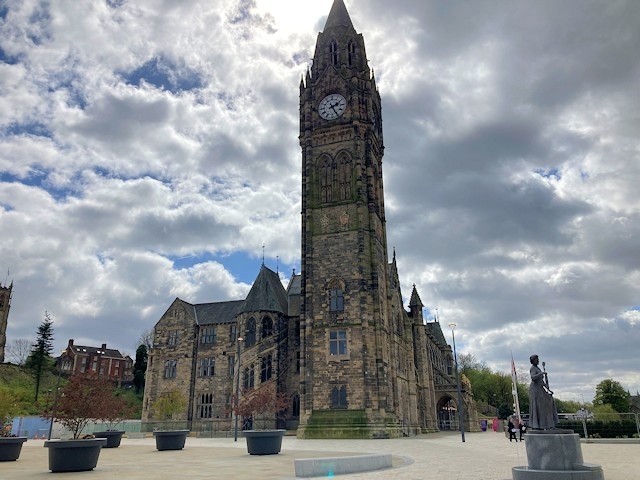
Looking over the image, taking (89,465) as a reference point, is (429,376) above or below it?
above

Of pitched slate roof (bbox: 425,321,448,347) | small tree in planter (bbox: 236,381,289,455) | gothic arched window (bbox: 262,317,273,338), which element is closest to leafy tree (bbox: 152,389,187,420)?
small tree in planter (bbox: 236,381,289,455)

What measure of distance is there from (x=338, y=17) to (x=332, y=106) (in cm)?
1277

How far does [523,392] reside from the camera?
117 metres

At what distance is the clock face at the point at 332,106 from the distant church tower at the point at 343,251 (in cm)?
11

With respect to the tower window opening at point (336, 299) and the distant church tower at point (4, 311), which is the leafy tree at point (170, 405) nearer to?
the tower window opening at point (336, 299)

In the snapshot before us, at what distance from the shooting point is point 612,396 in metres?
79.4

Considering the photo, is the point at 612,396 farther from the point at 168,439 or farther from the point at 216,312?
the point at 168,439

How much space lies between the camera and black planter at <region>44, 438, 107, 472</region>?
651 inches

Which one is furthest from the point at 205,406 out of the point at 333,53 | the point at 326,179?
the point at 333,53

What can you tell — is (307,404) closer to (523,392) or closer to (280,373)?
(280,373)

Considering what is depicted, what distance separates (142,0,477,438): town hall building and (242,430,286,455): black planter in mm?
19084

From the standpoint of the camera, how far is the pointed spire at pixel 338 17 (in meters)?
57.3

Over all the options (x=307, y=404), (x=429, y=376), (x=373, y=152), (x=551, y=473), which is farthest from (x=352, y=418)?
(x=551, y=473)

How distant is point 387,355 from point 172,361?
29575mm
